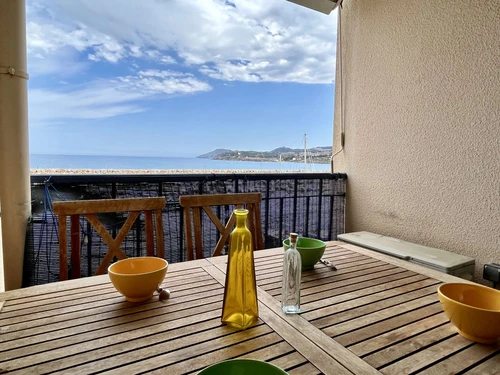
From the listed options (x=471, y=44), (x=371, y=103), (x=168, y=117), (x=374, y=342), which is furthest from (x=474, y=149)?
(x=168, y=117)

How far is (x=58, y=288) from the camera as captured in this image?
967mm

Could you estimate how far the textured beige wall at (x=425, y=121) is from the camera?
1765 mm

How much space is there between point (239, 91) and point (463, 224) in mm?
17389

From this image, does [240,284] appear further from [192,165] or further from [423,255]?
[192,165]

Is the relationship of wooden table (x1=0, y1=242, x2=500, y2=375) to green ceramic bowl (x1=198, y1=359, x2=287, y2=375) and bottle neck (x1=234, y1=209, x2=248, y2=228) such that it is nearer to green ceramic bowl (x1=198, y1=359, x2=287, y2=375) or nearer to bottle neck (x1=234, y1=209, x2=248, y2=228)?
green ceramic bowl (x1=198, y1=359, x2=287, y2=375)

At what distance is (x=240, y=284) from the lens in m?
0.76

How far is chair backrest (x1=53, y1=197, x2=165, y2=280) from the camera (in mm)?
1215

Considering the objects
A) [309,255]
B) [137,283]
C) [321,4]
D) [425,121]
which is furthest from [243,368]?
[321,4]

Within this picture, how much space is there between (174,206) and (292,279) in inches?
54.1

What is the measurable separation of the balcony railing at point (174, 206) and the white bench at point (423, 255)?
49 centimetres

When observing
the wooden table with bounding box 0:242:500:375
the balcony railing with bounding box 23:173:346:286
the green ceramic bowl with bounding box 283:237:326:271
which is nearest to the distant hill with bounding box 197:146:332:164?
the balcony railing with bounding box 23:173:346:286

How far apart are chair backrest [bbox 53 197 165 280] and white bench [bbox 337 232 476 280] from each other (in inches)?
56.4

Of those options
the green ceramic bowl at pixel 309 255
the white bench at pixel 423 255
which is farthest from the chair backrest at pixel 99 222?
the white bench at pixel 423 255

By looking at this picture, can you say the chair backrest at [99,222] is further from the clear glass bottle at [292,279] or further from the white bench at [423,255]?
the white bench at [423,255]
